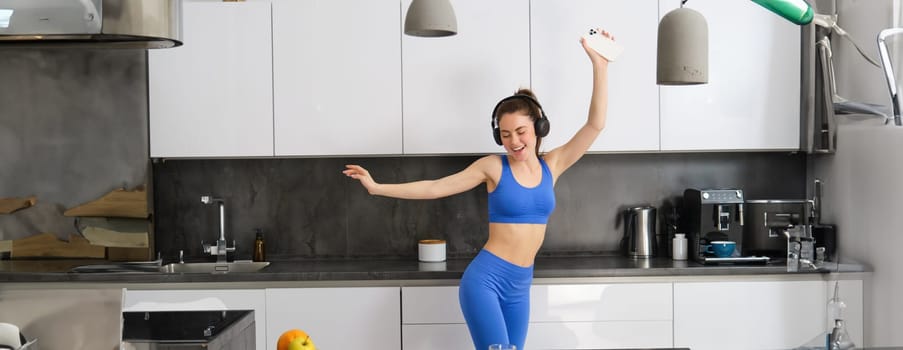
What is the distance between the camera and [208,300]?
3.91 meters

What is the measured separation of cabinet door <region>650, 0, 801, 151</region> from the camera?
13.6 ft

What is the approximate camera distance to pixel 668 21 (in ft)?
7.46

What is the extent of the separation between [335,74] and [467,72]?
0.63m

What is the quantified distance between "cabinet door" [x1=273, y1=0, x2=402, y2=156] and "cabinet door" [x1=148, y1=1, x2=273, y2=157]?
72 millimetres

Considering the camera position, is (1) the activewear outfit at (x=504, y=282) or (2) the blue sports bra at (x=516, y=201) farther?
(2) the blue sports bra at (x=516, y=201)

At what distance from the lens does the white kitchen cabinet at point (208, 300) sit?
153 inches

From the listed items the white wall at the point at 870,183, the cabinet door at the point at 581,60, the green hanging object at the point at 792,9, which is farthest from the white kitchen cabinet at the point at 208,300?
the white wall at the point at 870,183

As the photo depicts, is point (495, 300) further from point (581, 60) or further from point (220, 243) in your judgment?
point (220, 243)

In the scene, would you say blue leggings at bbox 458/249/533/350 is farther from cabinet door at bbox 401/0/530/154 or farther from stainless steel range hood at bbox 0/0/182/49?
stainless steel range hood at bbox 0/0/182/49

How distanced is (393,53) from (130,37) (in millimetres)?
1806

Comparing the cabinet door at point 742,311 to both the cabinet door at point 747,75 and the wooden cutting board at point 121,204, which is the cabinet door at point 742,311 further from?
the wooden cutting board at point 121,204

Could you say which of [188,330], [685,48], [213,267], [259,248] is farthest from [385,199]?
[685,48]

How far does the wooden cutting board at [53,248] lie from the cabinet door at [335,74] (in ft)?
3.81

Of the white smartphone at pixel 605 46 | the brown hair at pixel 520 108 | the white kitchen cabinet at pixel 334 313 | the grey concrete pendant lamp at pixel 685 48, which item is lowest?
the white kitchen cabinet at pixel 334 313
